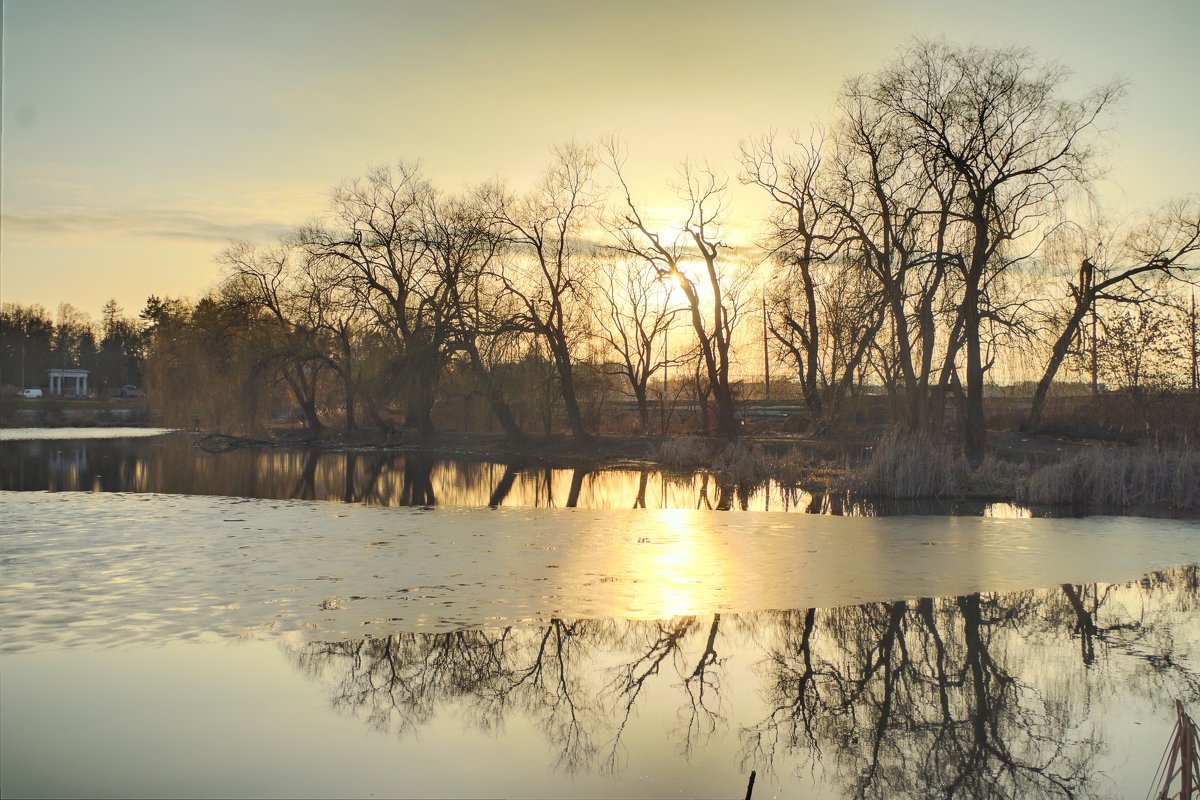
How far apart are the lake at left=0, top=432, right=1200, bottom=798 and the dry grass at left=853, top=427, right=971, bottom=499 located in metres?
4.83

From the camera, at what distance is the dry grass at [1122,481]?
1864cm

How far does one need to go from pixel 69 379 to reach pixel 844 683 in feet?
381

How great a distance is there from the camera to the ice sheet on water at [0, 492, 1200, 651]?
9.46 meters

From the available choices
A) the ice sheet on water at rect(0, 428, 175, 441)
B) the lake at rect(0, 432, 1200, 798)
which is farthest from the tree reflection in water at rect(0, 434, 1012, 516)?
the ice sheet on water at rect(0, 428, 175, 441)

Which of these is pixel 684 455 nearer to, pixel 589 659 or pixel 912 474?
pixel 912 474

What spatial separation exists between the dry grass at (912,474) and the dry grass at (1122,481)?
1.35 m

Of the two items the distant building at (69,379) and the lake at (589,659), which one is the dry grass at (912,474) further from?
the distant building at (69,379)

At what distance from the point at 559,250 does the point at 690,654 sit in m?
30.1

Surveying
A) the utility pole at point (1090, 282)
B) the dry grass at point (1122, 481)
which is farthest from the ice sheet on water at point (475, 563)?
the utility pole at point (1090, 282)

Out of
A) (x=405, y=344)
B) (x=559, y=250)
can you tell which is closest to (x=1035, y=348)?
(x=559, y=250)

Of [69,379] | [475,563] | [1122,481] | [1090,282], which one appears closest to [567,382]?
[1090,282]

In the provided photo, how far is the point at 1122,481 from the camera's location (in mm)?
18984

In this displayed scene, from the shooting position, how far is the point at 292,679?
24.8 ft

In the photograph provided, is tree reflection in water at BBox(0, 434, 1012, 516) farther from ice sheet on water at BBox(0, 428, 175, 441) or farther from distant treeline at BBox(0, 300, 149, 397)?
distant treeline at BBox(0, 300, 149, 397)
